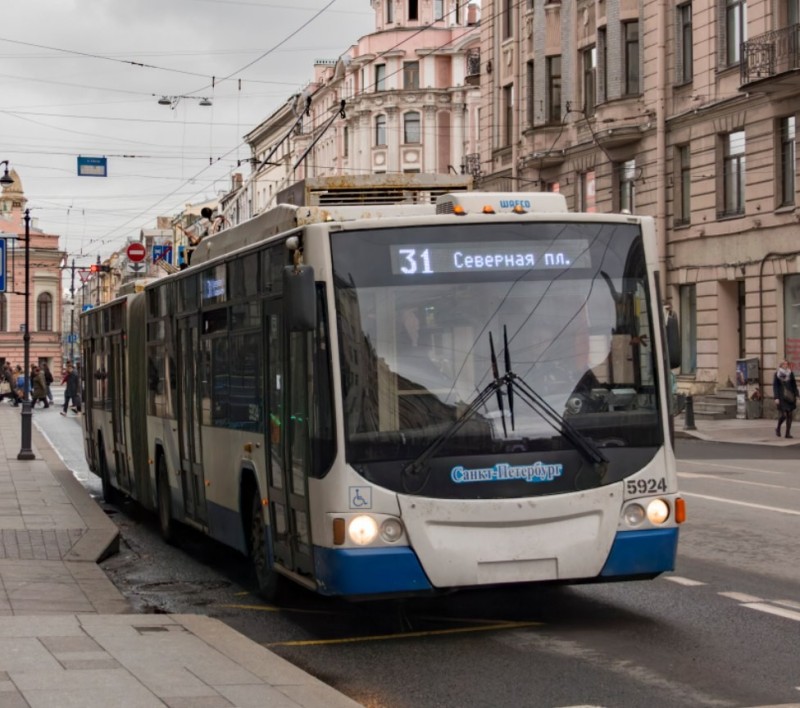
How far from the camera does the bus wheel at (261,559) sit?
10.7 metres

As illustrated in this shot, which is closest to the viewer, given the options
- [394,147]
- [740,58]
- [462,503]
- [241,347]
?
[462,503]

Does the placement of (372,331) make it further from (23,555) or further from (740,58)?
(740,58)

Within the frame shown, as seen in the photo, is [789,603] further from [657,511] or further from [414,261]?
[414,261]

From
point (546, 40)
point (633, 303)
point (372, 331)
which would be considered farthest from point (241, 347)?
point (546, 40)

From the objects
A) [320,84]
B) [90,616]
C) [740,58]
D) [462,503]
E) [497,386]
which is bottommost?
[90,616]

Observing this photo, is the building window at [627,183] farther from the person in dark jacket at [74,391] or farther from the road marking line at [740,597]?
the road marking line at [740,597]

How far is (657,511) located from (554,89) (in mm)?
39081

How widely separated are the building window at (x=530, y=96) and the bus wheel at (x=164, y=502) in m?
34.7

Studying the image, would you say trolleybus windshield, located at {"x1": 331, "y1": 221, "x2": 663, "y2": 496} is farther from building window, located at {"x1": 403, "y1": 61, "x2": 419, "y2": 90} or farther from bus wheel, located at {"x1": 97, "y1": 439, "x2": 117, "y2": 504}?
building window, located at {"x1": 403, "y1": 61, "x2": 419, "y2": 90}

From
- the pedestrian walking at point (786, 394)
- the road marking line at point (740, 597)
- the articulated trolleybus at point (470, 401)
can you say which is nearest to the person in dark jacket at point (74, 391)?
the pedestrian walking at point (786, 394)

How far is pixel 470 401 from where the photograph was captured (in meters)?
9.09

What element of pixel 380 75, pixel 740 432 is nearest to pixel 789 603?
pixel 740 432

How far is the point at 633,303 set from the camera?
9.55 meters

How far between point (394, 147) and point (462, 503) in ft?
262
